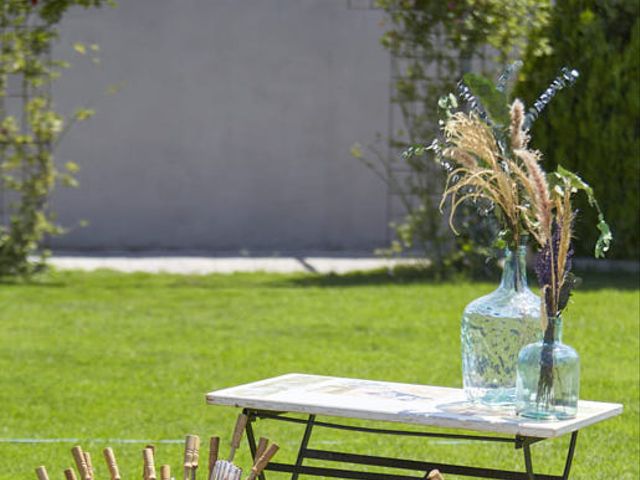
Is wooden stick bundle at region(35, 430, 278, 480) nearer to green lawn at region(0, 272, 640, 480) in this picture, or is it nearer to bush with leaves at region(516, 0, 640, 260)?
green lawn at region(0, 272, 640, 480)

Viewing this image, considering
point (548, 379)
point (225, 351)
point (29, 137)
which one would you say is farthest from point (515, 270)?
point (29, 137)

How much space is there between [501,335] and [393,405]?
0.34 metres

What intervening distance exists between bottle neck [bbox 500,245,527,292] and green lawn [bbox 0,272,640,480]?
1.62 m

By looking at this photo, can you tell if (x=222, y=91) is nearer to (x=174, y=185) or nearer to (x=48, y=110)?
(x=174, y=185)

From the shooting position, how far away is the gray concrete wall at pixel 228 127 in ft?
44.3

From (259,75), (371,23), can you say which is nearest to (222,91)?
(259,75)

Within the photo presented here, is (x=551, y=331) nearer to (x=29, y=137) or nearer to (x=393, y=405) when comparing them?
(x=393, y=405)

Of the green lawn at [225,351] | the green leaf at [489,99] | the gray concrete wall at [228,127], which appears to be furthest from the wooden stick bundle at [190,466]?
the gray concrete wall at [228,127]

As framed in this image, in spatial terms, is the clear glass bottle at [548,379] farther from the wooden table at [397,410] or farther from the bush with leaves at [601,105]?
the bush with leaves at [601,105]

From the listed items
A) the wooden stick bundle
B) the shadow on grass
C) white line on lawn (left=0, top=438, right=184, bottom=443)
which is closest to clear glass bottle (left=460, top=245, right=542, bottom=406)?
the wooden stick bundle

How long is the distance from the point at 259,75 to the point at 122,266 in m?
2.48

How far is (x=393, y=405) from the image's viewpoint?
151 inches

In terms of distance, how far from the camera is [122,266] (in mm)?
12242

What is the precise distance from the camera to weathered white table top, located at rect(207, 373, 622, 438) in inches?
141
